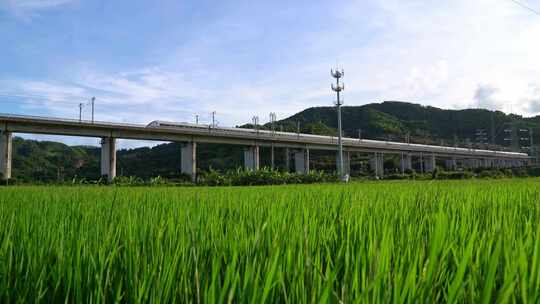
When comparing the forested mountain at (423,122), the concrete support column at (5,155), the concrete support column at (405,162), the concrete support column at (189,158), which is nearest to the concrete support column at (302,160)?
the concrete support column at (189,158)

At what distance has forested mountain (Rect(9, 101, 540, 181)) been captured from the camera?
2569 inches

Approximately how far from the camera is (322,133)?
259 feet

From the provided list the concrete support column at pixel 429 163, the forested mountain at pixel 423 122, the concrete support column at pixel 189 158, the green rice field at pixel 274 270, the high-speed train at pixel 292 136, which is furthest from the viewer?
the forested mountain at pixel 423 122

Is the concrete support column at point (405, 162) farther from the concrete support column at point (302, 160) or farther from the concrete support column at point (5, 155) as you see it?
the concrete support column at point (5, 155)

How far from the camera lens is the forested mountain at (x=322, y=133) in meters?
65.2

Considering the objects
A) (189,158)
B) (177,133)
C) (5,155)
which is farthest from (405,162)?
(5,155)

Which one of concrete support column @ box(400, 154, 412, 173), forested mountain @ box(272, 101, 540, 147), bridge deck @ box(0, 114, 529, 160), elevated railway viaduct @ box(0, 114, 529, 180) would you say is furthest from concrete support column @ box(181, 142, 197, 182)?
forested mountain @ box(272, 101, 540, 147)

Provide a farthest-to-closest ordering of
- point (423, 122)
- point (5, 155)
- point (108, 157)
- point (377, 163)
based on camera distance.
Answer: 1. point (423, 122)
2. point (377, 163)
3. point (108, 157)
4. point (5, 155)

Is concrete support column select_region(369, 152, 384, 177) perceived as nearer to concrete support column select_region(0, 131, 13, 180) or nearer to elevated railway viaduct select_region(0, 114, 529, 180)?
elevated railway viaduct select_region(0, 114, 529, 180)

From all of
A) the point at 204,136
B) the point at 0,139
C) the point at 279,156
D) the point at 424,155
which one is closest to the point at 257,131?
the point at 204,136

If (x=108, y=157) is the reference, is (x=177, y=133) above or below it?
above

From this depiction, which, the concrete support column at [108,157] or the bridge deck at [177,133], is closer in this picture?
the bridge deck at [177,133]

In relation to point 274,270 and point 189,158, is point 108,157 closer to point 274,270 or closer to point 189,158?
point 189,158

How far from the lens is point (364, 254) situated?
98 cm
